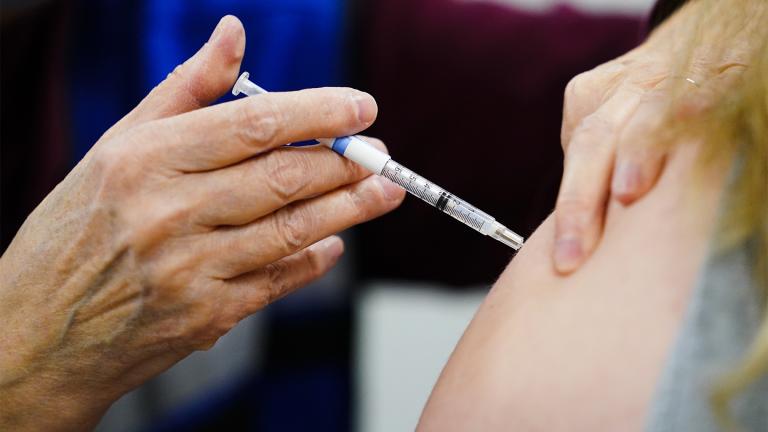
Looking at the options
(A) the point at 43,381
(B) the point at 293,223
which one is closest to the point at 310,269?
(B) the point at 293,223

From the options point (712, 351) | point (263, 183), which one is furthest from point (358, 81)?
point (712, 351)

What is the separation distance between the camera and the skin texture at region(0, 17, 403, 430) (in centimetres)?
81

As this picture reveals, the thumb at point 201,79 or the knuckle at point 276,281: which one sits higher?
the thumb at point 201,79

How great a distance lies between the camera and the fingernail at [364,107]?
0.83 meters

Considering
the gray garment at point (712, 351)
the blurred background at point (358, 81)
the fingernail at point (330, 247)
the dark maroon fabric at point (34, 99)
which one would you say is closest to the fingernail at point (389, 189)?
the fingernail at point (330, 247)

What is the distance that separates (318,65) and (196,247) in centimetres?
91

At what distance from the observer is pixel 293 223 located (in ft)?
2.83

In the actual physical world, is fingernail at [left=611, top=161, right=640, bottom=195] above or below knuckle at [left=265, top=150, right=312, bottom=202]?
above

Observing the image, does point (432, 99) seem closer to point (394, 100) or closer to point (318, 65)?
point (394, 100)

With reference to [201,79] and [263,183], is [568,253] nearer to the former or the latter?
[263,183]

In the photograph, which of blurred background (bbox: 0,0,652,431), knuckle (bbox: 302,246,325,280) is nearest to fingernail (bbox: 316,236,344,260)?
knuckle (bbox: 302,246,325,280)

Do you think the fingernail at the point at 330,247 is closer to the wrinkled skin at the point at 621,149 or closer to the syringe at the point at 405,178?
the syringe at the point at 405,178

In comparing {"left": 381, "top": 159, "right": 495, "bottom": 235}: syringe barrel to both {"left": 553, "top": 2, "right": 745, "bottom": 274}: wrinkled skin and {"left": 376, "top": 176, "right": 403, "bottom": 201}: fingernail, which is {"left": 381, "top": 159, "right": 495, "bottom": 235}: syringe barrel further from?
{"left": 553, "top": 2, "right": 745, "bottom": 274}: wrinkled skin

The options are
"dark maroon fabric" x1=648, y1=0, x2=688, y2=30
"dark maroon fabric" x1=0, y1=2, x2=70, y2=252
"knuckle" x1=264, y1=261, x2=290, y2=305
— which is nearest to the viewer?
"knuckle" x1=264, y1=261, x2=290, y2=305
